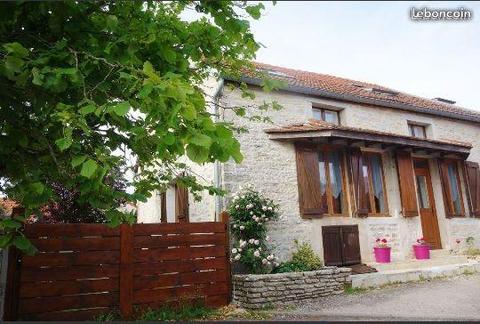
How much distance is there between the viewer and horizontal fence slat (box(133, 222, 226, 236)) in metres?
6.31

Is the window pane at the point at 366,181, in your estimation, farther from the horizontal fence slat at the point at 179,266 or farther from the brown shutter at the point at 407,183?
the horizontal fence slat at the point at 179,266

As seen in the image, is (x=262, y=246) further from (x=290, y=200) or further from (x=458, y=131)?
(x=458, y=131)

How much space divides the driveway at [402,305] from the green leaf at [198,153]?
4558mm

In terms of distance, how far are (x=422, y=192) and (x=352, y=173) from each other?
127 inches

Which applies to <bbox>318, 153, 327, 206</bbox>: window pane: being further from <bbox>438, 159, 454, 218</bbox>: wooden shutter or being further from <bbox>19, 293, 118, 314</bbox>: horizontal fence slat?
<bbox>19, 293, 118, 314</bbox>: horizontal fence slat

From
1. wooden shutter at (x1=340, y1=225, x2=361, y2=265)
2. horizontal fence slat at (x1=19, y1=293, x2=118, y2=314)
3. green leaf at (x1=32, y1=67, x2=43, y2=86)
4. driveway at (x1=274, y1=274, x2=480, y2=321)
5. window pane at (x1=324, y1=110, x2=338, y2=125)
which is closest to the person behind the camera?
green leaf at (x1=32, y1=67, x2=43, y2=86)

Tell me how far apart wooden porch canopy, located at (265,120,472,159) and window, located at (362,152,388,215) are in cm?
45

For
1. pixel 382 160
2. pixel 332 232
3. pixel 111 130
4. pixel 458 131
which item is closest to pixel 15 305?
pixel 111 130

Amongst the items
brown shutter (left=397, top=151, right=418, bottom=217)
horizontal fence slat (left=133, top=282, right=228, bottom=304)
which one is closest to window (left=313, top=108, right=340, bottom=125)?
brown shutter (left=397, top=151, right=418, bottom=217)

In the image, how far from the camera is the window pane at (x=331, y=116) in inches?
424

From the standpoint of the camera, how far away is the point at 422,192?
11.5m

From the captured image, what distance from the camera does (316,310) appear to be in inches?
250

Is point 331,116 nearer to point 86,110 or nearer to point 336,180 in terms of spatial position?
point 336,180

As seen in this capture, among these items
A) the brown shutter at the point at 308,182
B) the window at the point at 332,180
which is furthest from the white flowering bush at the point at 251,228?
the window at the point at 332,180
